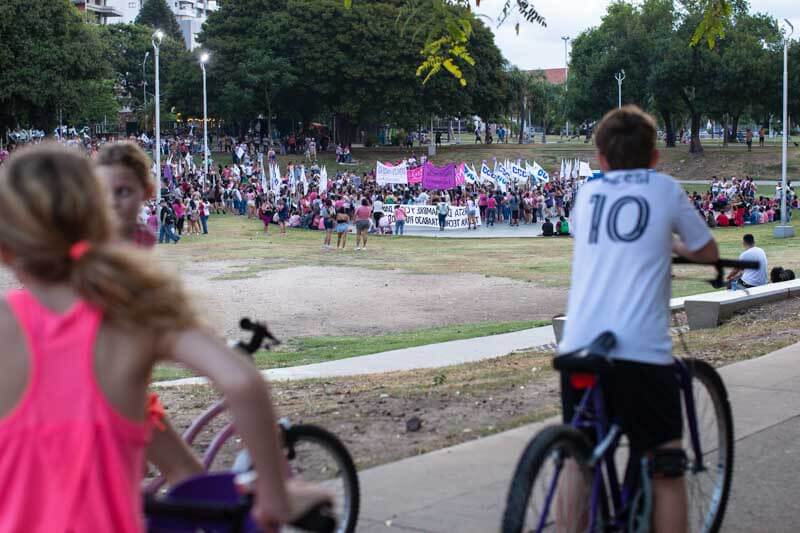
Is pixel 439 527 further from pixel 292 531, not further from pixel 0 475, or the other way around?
pixel 0 475

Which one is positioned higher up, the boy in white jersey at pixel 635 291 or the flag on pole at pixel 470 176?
the flag on pole at pixel 470 176

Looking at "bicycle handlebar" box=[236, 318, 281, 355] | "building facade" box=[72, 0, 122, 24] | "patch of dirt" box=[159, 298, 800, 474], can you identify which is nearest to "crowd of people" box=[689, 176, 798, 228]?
"patch of dirt" box=[159, 298, 800, 474]

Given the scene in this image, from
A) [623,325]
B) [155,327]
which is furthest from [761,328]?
[155,327]

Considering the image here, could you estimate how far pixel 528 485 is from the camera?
11.0 feet

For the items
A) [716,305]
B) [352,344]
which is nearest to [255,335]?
[716,305]

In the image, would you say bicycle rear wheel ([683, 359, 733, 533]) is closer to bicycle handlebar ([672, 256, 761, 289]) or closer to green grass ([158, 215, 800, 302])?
bicycle handlebar ([672, 256, 761, 289])

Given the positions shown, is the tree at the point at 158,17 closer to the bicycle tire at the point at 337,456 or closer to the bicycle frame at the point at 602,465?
the bicycle tire at the point at 337,456

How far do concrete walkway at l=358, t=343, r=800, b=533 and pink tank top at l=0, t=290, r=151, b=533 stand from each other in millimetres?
2778

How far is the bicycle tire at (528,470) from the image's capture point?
3.33 m

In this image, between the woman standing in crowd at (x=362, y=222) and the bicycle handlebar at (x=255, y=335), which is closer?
the bicycle handlebar at (x=255, y=335)

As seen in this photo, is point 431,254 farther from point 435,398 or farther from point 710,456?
point 710,456

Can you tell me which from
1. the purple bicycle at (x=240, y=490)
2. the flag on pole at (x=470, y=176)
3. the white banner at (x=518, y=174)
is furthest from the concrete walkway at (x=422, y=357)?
the white banner at (x=518, y=174)

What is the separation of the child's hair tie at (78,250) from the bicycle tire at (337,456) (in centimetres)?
166

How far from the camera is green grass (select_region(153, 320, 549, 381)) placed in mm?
14430
